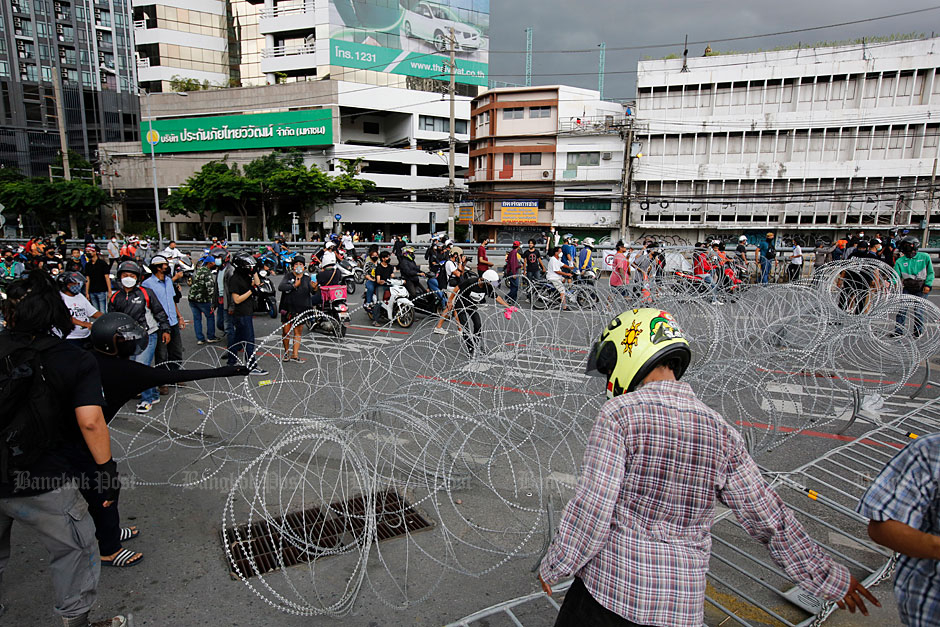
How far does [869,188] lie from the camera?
123 feet

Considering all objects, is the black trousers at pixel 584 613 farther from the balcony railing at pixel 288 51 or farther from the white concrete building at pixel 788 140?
the balcony railing at pixel 288 51

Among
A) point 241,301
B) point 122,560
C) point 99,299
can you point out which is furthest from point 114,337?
point 99,299

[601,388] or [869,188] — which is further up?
[869,188]

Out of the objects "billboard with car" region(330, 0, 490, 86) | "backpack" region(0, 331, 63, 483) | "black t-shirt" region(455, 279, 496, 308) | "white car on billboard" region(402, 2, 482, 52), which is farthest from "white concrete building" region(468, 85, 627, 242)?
"backpack" region(0, 331, 63, 483)

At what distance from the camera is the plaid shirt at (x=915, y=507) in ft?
5.32

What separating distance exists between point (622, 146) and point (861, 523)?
42.3 m

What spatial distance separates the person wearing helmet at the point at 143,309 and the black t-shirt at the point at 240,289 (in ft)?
2.98

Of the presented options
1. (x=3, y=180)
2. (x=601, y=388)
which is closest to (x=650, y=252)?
(x=601, y=388)

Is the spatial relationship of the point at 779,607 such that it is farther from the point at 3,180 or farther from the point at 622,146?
the point at 3,180

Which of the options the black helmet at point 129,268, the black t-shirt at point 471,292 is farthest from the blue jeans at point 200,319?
the black t-shirt at point 471,292

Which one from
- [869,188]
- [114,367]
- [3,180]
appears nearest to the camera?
[114,367]

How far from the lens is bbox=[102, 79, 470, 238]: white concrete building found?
47.6 meters

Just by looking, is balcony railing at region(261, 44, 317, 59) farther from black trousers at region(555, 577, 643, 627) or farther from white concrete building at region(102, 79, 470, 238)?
black trousers at region(555, 577, 643, 627)

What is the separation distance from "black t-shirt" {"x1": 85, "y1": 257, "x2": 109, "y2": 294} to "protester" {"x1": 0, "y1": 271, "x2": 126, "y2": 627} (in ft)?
28.1
